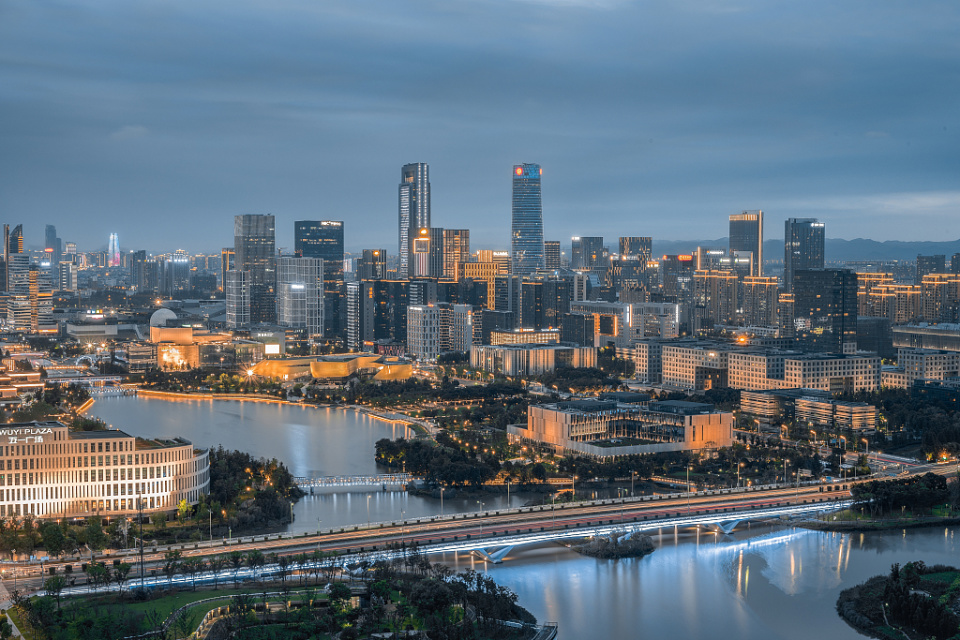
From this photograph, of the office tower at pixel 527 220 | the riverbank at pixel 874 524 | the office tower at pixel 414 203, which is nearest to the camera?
the riverbank at pixel 874 524

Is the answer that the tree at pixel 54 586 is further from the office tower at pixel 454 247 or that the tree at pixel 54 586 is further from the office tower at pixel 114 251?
the office tower at pixel 114 251

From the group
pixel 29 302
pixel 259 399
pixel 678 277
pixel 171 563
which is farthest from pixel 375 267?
pixel 171 563

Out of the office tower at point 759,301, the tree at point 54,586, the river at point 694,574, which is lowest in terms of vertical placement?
the river at point 694,574

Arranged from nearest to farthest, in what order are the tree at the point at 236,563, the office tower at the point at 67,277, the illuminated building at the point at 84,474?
the tree at the point at 236,563
the illuminated building at the point at 84,474
the office tower at the point at 67,277

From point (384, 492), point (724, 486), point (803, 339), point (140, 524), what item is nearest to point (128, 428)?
point (384, 492)

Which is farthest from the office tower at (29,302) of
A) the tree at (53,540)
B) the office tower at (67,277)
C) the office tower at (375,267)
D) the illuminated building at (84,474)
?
the tree at (53,540)

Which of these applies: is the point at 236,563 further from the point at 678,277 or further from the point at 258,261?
the point at 678,277

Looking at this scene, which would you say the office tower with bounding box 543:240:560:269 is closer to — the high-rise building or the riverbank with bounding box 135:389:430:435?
the high-rise building
